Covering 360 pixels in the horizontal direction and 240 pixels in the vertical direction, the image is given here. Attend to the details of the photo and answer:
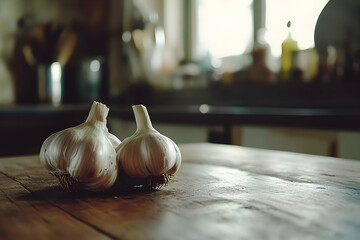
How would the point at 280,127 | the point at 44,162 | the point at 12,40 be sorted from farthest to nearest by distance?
the point at 12,40 → the point at 280,127 → the point at 44,162

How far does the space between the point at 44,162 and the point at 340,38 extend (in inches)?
66.8

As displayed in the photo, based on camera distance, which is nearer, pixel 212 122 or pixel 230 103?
pixel 212 122

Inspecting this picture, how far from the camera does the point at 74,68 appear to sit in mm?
2908

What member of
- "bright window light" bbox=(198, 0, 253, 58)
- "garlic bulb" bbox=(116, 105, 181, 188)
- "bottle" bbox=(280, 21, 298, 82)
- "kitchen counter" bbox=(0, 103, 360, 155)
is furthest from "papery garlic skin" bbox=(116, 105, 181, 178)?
"bright window light" bbox=(198, 0, 253, 58)

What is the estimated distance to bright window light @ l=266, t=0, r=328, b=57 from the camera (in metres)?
2.29

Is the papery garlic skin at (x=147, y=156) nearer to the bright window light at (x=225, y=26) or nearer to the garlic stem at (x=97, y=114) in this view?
the garlic stem at (x=97, y=114)

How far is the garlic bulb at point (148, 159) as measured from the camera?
600 mm

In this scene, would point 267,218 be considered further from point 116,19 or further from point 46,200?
point 116,19

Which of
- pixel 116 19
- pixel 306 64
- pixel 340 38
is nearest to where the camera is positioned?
pixel 340 38

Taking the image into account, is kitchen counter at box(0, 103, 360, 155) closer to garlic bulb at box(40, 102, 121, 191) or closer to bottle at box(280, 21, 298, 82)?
bottle at box(280, 21, 298, 82)

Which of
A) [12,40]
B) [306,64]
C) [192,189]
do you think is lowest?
[192,189]

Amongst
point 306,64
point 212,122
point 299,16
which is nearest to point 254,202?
point 212,122

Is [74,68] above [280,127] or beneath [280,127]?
above

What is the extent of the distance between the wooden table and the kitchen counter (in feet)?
2.40
